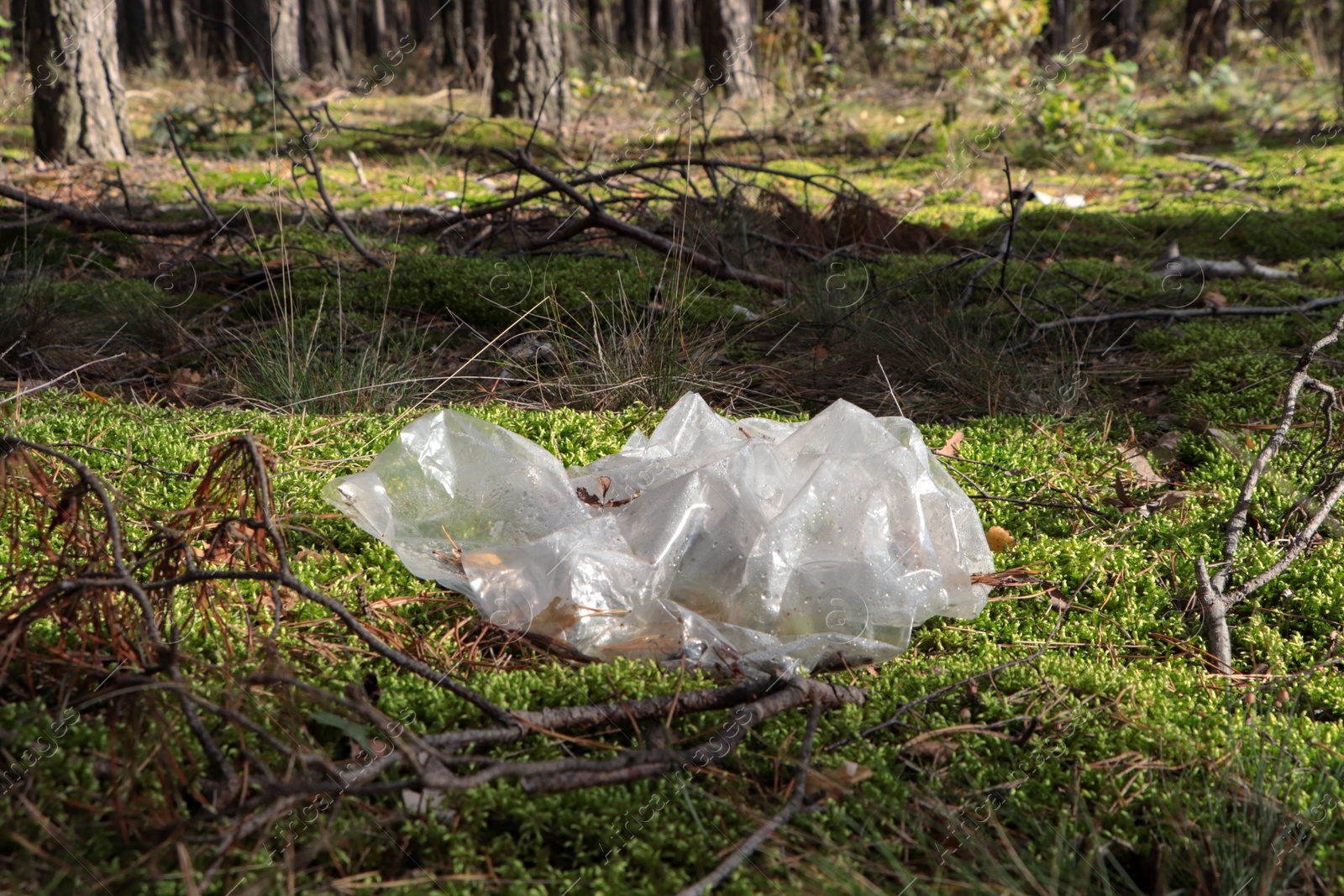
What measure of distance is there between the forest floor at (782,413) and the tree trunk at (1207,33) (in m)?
8.12

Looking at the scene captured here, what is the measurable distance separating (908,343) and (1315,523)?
173 cm

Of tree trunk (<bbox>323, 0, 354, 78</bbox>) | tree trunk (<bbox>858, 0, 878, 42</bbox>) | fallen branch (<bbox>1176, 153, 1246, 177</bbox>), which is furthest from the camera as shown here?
tree trunk (<bbox>323, 0, 354, 78</bbox>)

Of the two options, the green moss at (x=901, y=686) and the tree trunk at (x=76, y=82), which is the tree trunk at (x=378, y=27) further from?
the green moss at (x=901, y=686)

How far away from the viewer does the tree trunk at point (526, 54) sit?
10.0 meters

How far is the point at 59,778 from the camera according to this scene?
53.3 inches

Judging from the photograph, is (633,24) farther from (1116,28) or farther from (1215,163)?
(1215,163)

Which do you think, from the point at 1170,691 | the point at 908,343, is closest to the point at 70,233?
the point at 908,343

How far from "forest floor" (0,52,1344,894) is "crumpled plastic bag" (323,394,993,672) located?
12cm

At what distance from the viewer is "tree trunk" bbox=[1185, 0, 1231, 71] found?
14242mm

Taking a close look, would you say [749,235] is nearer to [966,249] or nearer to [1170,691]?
[966,249]

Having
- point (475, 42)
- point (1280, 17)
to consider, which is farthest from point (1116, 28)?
point (475, 42)

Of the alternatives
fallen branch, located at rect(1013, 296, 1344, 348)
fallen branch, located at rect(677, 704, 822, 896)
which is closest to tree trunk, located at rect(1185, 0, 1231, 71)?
fallen branch, located at rect(1013, 296, 1344, 348)

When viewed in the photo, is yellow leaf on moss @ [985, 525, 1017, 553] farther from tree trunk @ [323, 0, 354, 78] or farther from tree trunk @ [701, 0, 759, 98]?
tree trunk @ [323, 0, 354, 78]

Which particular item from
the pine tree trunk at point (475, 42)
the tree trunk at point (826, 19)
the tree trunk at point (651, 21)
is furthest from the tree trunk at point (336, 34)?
the tree trunk at point (826, 19)
